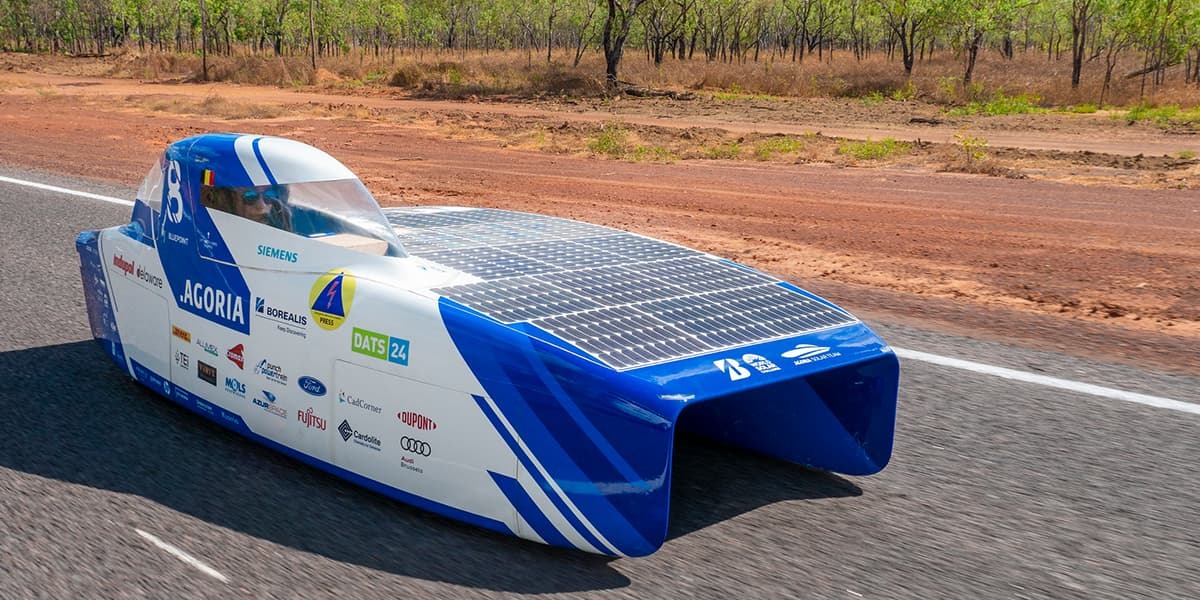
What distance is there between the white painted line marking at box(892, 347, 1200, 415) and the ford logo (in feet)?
11.4

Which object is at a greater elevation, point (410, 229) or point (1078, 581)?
point (410, 229)

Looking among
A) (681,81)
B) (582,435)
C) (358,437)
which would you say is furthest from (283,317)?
(681,81)

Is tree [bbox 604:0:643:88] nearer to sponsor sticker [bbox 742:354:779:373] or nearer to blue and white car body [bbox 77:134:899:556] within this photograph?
blue and white car body [bbox 77:134:899:556]

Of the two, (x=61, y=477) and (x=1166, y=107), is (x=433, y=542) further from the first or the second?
(x=1166, y=107)

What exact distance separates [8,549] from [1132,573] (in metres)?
3.82

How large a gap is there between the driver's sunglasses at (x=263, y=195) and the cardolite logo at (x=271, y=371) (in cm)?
67

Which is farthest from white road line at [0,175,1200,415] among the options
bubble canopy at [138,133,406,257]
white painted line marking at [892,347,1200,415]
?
bubble canopy at [138,133,406,257]

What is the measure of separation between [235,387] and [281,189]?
33.5 inches

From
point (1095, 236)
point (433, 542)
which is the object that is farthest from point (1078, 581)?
point (1095, 236)

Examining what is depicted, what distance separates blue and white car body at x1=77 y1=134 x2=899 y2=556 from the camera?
344 cm

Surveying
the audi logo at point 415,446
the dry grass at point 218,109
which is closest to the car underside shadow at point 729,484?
the audi logo at point 415,446

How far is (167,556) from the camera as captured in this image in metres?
3.60

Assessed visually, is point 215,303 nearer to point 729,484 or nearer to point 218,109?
point 729,484

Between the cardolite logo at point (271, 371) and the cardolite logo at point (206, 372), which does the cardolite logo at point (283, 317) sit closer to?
the cardolite logo at point (271, 371)
